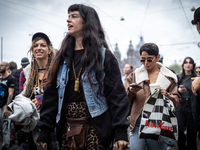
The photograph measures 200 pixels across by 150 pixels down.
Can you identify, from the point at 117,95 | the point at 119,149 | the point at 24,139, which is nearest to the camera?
the point at 119,149

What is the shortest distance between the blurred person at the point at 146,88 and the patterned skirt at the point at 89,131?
3.59 feet

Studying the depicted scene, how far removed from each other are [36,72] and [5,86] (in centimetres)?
271

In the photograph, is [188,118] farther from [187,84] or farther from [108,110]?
[108,110]

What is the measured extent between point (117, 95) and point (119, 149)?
1.58ft

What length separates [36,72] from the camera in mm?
3512

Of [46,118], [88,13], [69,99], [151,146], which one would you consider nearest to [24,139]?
[46,118]

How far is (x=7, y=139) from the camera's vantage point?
16.4ft

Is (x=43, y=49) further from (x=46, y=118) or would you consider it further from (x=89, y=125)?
(x=89, y=125)

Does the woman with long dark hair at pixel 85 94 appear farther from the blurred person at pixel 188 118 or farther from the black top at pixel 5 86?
the black top at pixel 5 86

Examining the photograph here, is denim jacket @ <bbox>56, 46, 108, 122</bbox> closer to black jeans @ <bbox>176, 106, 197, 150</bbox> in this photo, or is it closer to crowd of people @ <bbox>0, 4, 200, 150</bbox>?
crowd of people @ <bbox>0, 4, 200, 150</bbox>

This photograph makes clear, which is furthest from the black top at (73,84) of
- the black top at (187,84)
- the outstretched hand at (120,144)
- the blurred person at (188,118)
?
the black top at (187,84)

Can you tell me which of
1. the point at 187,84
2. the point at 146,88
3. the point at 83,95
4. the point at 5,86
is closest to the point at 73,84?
the point at 83,95

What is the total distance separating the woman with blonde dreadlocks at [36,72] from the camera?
334 centimetres

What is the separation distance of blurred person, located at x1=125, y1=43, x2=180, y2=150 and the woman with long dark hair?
3.06 ft
